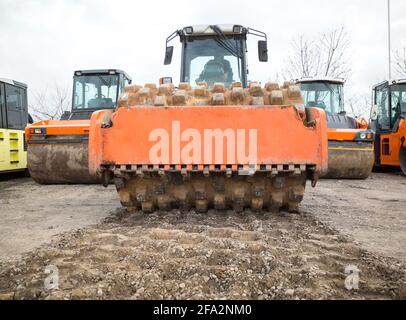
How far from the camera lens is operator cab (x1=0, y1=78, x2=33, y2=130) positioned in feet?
29.3

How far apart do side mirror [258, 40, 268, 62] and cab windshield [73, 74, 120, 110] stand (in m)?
4.30

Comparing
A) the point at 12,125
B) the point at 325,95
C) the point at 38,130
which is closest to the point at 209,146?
the point at 38,130

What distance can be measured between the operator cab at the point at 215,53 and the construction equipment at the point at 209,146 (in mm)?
1862

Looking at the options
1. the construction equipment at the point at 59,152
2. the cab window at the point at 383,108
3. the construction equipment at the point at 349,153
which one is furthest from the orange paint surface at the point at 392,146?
the construction equipment at the point at 59,152

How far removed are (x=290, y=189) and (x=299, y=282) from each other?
145 cm

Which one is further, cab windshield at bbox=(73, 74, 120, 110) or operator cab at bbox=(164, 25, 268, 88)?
cab windshield at bbox=(73, 74, 120, 110)

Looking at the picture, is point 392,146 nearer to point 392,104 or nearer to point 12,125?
point 392,104

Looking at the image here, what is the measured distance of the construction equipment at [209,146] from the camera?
3.06 metres

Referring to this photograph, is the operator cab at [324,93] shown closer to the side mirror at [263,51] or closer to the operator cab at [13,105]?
the side mirror at [263,51]

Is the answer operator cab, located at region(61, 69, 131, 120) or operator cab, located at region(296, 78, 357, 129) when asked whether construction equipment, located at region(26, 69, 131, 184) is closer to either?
operator cab, located at region(61, 69, 131, 120)

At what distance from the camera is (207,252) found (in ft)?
7.91

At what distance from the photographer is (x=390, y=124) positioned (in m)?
10.6

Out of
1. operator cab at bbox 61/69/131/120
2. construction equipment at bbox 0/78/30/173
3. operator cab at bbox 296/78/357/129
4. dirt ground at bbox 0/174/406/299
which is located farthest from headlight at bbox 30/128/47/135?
operator cab at bbox 296/78/357/129

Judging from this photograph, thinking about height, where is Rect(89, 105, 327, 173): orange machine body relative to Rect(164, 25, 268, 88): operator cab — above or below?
below
